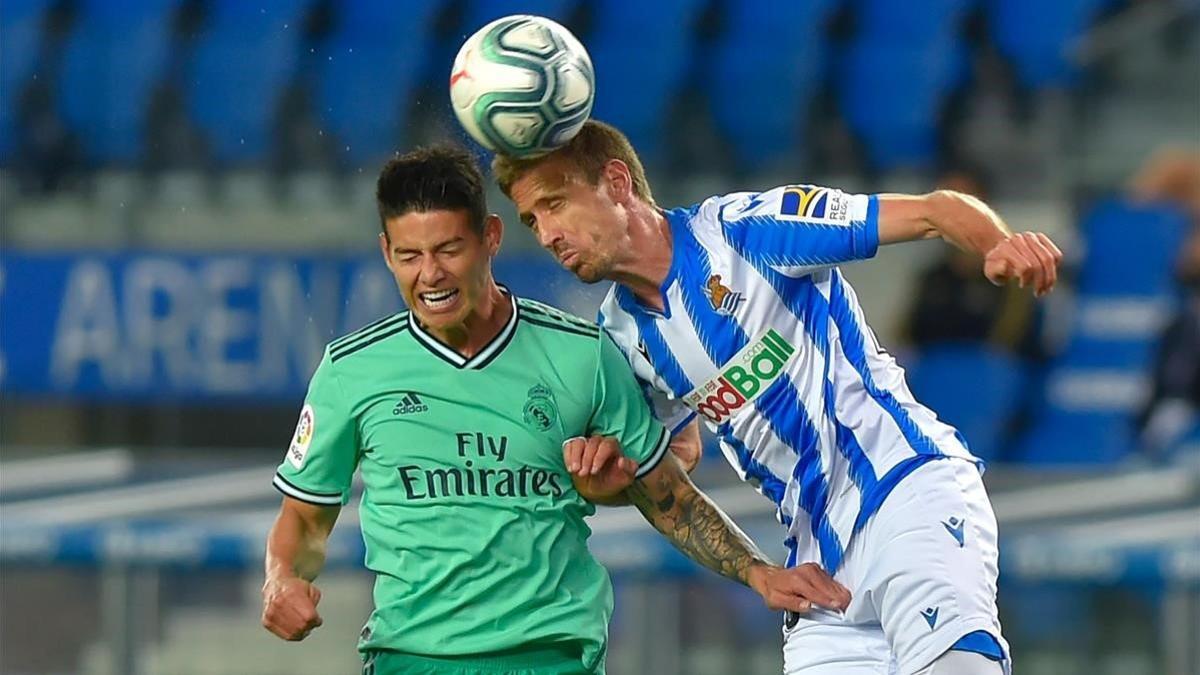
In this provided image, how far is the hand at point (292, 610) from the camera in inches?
153

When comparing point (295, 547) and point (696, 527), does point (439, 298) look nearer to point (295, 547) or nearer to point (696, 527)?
point (295, 547)

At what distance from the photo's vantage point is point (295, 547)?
13.6ft

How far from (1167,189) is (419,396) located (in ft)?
19.7

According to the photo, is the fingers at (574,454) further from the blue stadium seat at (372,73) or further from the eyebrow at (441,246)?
the blue stadium seat at (372,73)

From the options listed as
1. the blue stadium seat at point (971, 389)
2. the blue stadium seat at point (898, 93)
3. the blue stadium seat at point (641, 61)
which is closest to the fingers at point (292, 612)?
the blue stadium seat at point (641, 61)

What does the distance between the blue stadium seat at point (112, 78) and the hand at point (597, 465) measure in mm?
4807

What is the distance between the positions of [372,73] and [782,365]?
4.31 metres

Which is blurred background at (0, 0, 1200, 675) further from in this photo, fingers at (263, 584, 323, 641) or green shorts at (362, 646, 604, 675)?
fingers at (263, 584, 323, 641)

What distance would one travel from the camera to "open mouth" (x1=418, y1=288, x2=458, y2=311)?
4004mm

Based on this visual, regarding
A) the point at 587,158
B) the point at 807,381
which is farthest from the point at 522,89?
the point at 807,381

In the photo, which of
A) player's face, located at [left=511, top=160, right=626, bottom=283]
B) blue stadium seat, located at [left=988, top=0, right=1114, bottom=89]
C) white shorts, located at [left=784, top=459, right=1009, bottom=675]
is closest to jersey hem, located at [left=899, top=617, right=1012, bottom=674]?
white shorts, located at [left=784, top=459, right=1009, bottom=675]

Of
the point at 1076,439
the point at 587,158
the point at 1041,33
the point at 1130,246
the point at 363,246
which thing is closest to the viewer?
the point at 587,158

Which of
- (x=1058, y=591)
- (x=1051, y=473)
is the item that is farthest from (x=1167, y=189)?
(x=1058, y=591)

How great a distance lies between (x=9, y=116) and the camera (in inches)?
344
